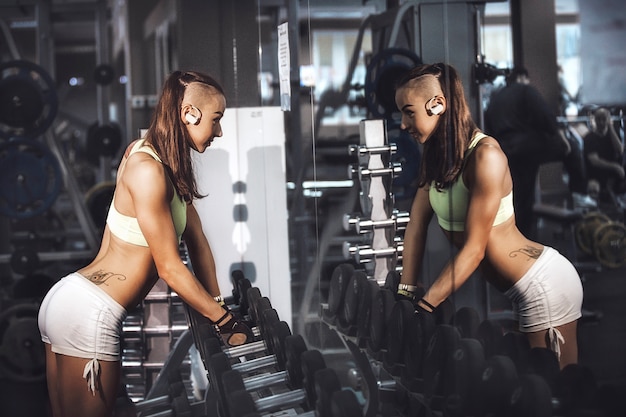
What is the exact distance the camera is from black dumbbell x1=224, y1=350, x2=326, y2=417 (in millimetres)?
1927

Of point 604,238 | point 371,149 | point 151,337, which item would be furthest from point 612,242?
point 151,337

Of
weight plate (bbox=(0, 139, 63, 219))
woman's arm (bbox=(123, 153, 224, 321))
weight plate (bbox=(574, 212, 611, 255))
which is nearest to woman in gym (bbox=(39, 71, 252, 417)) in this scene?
woman's arm (bbox=(123, 153, 224, 321))

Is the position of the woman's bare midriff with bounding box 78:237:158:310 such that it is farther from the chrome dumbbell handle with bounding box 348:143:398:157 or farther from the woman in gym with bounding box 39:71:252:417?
the chrome dumbbell handle with bounding box 348:143:398:157

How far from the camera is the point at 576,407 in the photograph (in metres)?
1.55

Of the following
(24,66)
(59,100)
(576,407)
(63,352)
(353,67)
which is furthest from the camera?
(59,100)

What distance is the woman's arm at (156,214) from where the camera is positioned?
230cm

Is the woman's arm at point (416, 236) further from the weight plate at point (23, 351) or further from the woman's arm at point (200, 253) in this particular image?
the weight plate at point (23, 351)

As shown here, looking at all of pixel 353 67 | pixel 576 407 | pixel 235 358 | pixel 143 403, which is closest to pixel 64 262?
pixel 143 403

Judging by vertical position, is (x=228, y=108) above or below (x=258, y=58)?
below

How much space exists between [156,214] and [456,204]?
90 centimetres

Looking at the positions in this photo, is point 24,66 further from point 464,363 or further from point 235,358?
point 464,363

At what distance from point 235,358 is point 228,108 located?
80 cm

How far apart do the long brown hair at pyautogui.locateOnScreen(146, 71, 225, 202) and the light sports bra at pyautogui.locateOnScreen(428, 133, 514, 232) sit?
824 millimetres

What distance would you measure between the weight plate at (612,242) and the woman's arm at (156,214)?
47.8 inches
